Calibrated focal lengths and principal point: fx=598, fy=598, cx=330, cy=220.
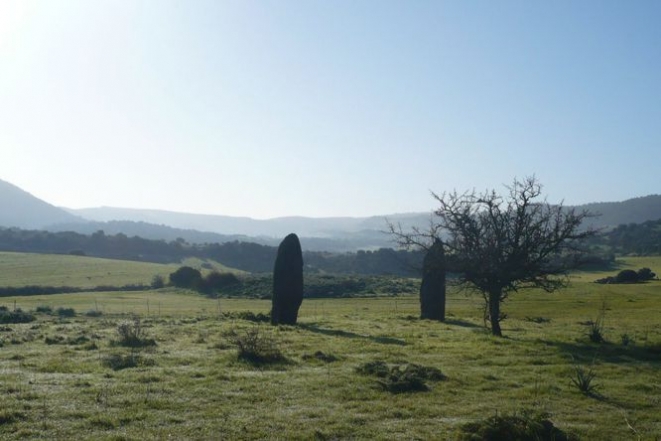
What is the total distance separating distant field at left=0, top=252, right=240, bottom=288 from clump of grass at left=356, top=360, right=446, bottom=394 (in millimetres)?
71142

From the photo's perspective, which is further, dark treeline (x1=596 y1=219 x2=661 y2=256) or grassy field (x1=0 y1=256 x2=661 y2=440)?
dark treeline (x1=596 y1=219 x2=661 y2=256)

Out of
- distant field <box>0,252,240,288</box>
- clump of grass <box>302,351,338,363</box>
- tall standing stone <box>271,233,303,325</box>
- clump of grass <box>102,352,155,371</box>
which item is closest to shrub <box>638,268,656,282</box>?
tall standing stone <box>271,233,303,325</box>

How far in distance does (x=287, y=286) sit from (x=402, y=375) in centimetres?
1935

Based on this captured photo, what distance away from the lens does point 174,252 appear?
16312 cm

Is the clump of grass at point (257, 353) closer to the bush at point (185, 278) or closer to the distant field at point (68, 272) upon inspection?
the distant field at point (68, 272)

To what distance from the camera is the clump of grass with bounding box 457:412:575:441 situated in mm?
10516

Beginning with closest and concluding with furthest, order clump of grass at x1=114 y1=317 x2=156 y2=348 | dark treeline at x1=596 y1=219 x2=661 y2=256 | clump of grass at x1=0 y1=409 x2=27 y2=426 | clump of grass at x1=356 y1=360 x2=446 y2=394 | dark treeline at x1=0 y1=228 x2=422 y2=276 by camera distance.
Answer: clump of grass at x1=0 y1=409 x2=27 y2=426 → clump of grass at x1=356 y1=360 x2=446 y2=394 → clump of grass at x1=114 y1=317 x2=156 y2=348 → dark treeline at x1=0 y1=228 x2=422 y2=276 → dark treeline at x1=596 y1=219 x2=661 y2=256

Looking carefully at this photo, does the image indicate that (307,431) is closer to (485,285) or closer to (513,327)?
(485,285)

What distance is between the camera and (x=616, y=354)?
20984 millimetres

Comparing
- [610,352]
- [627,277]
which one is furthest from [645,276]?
[610,352]

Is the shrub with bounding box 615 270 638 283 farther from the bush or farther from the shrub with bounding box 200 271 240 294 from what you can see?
the bush

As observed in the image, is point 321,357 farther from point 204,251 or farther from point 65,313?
point 204,251

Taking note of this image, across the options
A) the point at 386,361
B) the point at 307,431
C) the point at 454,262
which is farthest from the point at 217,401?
the point at 454,262

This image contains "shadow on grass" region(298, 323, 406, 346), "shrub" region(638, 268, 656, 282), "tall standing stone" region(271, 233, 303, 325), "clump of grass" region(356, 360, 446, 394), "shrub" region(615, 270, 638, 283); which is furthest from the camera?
"shrub" region(638, 268, 656, 282)
